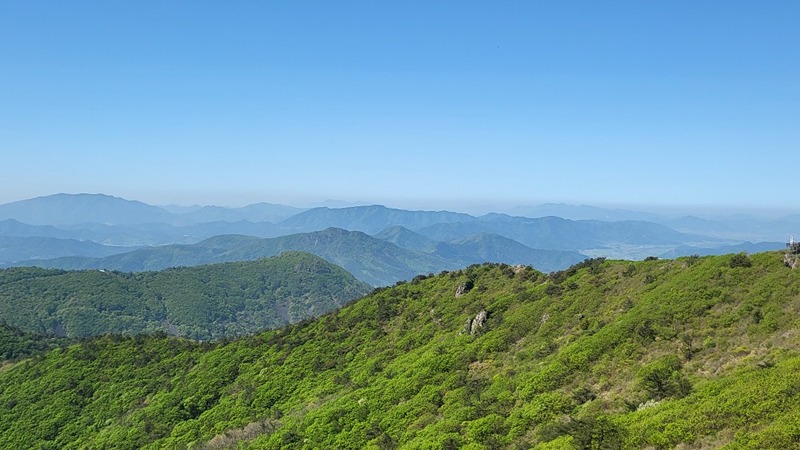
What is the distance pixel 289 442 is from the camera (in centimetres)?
3959

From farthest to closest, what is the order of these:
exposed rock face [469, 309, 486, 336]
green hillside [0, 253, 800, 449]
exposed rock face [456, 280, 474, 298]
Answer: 1. exposed rock face [456, 280, 474, 298]
2. exposed rock face [469, 309, 486, 336]
3. green hillside [0, 253, 800, 449]

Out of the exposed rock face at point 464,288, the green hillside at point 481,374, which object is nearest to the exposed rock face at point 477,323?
the green hillside at point 481,374

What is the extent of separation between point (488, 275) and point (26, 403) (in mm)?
70468

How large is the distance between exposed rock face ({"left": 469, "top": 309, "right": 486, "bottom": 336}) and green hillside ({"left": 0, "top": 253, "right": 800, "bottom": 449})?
13cm

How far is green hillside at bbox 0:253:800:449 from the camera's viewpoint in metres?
23.3

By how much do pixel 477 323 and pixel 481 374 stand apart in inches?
406

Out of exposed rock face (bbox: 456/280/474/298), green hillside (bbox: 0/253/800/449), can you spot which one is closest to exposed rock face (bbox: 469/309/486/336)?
green hillside (bbox: 0/253/800/449)

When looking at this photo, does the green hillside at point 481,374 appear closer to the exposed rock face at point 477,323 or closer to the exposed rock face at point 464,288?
the exposed rock face at point 477,323

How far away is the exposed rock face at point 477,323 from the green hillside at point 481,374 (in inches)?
5.1

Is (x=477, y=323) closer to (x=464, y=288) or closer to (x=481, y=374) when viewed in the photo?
(x=481, y=374)

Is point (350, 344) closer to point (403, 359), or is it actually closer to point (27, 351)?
point (403, 359)

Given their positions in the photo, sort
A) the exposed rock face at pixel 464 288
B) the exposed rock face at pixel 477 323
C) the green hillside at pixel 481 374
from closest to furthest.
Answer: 1. the green hillside at pixel 481 374
2. the exposed rock face at pixel 477 323
3. the exposed rock face at pixel 464 288

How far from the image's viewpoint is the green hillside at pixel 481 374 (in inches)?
916

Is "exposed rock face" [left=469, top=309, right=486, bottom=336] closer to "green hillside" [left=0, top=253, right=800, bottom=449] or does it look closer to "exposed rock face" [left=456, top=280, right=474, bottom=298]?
"green hillside" [left=0, top=253, right=800, bottom=449]
